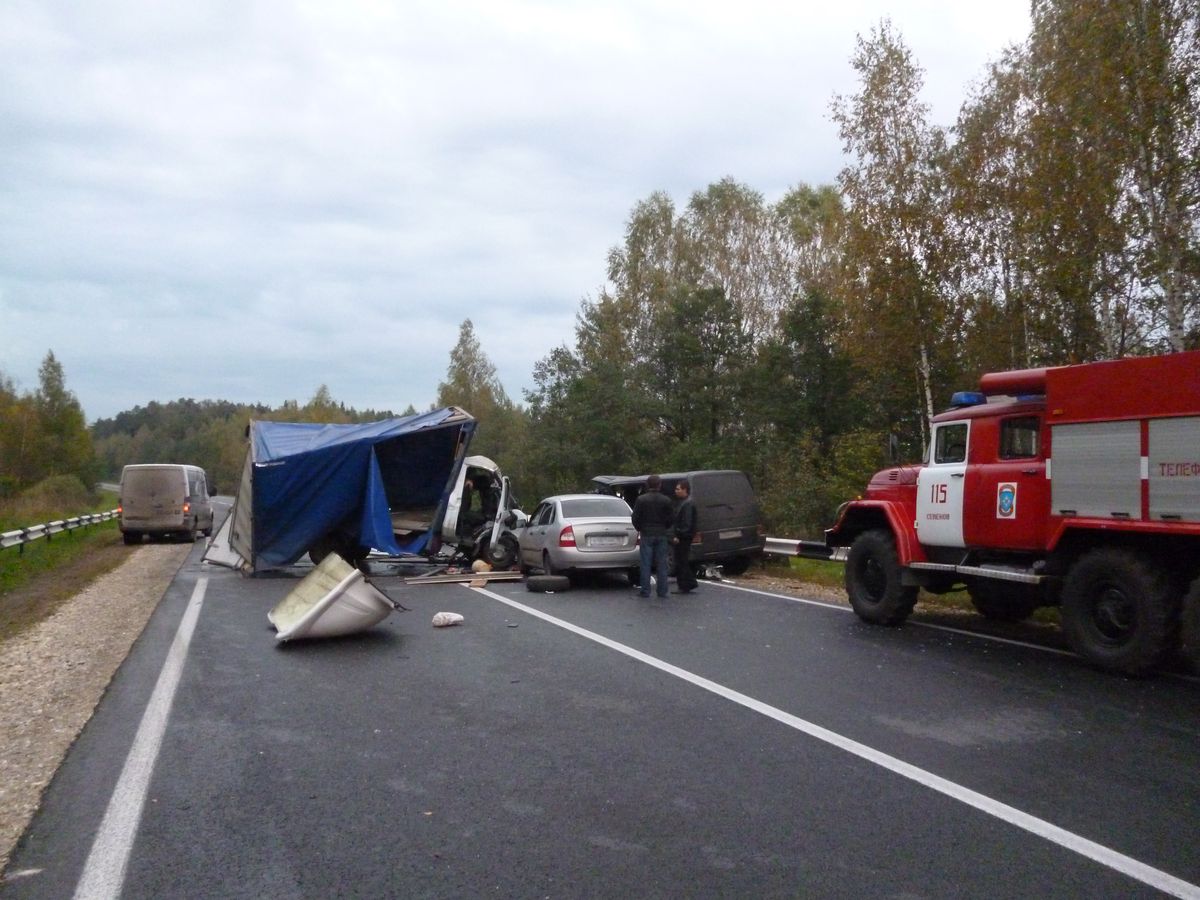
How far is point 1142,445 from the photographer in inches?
325

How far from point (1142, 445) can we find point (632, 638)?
5246mm

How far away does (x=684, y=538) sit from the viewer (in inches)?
591

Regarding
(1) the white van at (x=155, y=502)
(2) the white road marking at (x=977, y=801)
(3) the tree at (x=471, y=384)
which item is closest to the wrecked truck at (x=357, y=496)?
(1) the white van at (x=155, y=502)

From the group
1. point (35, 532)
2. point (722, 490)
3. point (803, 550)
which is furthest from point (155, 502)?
point (803, 550)

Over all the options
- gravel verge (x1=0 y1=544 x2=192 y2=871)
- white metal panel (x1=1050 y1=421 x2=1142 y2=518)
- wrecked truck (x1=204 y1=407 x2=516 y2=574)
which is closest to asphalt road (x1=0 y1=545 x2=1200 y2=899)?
gravel verge (x1=0 y1=544 x2=192 y2=871)

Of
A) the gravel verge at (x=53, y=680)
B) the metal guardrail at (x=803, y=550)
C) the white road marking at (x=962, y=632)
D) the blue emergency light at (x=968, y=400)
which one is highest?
the blue emergency light at (x=968, y=400)

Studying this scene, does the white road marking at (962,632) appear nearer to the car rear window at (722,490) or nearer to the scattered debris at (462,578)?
the car rear window at (722,490)

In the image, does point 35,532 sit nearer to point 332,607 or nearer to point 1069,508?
point 332,607

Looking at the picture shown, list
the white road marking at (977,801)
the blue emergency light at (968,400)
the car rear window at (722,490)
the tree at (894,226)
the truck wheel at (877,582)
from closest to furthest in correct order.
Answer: the white road marking at (977,801) → the blue emergency light at (968,400) → the truck wheel at (877,582) → the car rear window at (722,490) → the tree at (894,226)

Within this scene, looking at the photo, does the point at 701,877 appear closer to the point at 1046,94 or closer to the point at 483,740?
the point at 483,740

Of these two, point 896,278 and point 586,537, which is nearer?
point 586,537

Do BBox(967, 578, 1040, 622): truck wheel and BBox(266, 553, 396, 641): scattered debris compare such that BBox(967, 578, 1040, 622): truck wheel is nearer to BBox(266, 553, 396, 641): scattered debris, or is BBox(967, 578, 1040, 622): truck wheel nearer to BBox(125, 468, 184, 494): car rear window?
BBox(266, 553, 396, 641): scattered debris

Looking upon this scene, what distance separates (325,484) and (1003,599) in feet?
38.6

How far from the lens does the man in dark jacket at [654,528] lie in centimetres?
1438
